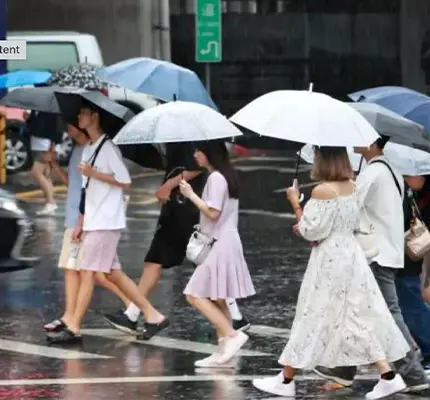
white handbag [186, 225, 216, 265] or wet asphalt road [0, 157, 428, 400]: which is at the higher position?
white handbag [186, 225, 216, 265]

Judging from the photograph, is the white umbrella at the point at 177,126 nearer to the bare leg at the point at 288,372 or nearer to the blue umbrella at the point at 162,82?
the blue umbrella at the point at 162,82

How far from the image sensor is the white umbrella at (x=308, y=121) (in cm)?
792

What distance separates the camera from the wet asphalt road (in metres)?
8.50

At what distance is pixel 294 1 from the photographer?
3253 cm

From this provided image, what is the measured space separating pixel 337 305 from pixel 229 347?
1.32 m

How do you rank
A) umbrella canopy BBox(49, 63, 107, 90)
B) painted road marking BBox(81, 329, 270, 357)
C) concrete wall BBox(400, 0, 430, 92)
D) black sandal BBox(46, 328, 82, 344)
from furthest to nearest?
concrete wall BBox(400, 0, 430, 92) → umbrella canopy BBox(49, 63, 107, 90) → black sandal BBox(46, 328, 82, 344) → painted road marking BBox(81, 329, 270, 357)

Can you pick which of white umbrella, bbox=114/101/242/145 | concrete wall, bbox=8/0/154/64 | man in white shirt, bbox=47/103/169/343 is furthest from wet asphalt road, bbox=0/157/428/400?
concrete wall, bbox=8/0/154/64

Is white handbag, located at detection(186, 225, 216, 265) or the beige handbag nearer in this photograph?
the beige handbag

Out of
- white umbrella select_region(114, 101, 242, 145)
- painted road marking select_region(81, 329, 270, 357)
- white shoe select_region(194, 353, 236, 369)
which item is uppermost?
white umbrella select_region(114, 101, 242, 145)

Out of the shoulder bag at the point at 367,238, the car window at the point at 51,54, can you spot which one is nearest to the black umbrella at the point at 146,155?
the shoulder bag at the point at 367,238

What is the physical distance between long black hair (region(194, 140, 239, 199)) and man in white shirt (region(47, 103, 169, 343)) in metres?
0.80

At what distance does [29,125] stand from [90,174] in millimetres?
1526

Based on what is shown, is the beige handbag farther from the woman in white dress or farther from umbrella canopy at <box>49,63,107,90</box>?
umbrella canopy at <box>49,63,107,90</box>

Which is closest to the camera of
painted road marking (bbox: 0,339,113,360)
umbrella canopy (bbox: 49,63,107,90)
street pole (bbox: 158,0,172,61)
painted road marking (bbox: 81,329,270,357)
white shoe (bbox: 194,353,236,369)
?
white shoe (bbox: 194,353,236,369)
